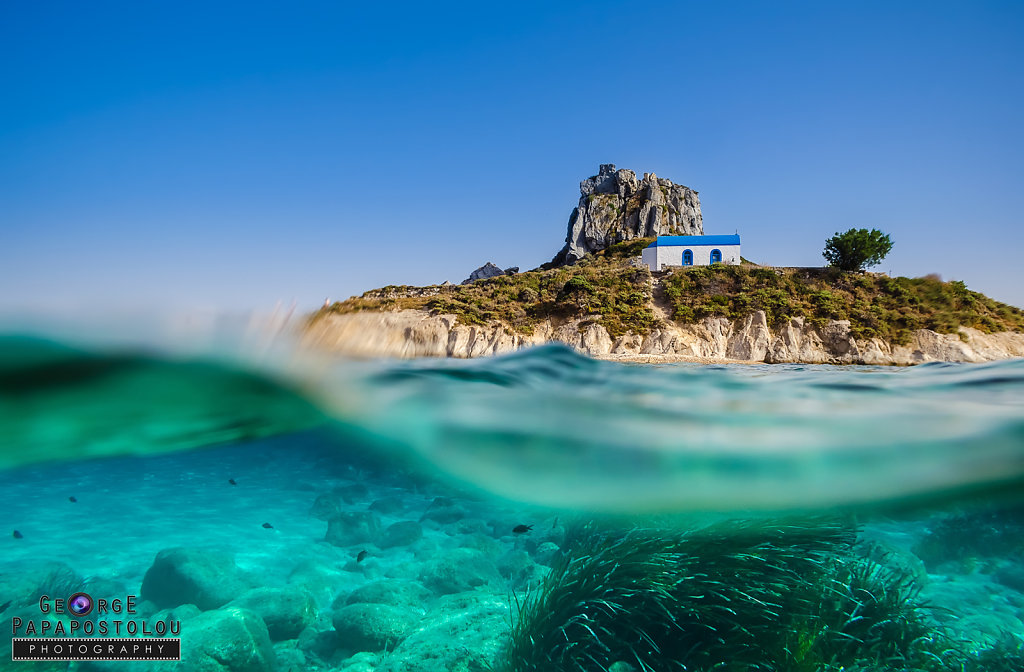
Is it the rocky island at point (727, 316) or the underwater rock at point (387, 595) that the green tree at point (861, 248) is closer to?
the rocky island at point (727, 316)

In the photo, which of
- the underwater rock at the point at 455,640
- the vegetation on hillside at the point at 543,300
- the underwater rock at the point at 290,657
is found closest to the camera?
the underwater rock at the point at 455,640

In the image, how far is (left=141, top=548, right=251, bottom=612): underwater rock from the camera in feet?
26.7

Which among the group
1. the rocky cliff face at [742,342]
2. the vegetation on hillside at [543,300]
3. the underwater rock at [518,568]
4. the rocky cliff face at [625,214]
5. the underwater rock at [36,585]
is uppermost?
the rocky cliff face at [625,214]

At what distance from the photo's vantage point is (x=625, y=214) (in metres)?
82.3

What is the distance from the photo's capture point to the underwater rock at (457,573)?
29.5ft

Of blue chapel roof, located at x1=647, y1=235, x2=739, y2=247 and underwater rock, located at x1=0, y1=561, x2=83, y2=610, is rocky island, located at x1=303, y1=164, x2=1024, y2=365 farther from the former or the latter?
underwater rock, located at x1=0, y1=561, x2=83, y2=610

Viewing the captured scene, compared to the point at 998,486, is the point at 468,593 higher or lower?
lower

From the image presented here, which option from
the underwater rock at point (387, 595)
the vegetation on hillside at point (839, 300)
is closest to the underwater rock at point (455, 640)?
the underwater rock at point (387, 595)

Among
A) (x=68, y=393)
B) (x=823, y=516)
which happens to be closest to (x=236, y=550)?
(x=68, y=393)

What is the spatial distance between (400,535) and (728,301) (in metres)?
34.1

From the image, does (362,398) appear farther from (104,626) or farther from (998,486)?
(998,486)

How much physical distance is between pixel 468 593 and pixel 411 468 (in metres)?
2.83

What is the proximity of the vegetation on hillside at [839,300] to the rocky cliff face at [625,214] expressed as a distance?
38195mm

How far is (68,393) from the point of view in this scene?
585 cm
